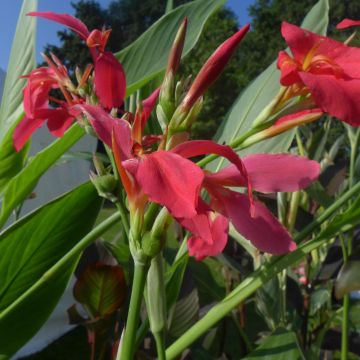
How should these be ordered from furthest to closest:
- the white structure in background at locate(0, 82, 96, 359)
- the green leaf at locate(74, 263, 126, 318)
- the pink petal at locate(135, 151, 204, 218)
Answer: the white structure in background at locate(0, 82, 96, 359) < the green leaf at locate(74, 263, 126, 318) < the pink petal at locate(135, 151, 204, 218)

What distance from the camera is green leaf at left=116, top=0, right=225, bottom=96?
67 cm

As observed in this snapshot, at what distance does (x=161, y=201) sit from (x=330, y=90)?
0.40 feet

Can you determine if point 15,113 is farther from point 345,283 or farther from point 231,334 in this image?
point 231,334

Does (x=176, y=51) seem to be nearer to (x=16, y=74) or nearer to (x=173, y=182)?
(x=173, y=182)

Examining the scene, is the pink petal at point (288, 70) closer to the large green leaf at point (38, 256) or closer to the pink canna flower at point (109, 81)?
the pink canna flower at point (109, 81)

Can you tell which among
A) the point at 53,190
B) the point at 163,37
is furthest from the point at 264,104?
the point at 53,190

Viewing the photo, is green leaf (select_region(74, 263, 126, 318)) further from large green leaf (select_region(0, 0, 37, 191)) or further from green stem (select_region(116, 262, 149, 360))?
green stem (select_region(116, 262, 149, 360))

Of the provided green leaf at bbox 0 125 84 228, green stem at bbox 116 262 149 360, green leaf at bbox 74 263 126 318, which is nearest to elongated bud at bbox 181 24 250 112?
green stem at bbox 116 262 149 360

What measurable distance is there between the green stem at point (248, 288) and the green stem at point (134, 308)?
92 mm

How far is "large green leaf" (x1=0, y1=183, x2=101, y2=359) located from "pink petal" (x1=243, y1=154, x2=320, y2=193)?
286mm

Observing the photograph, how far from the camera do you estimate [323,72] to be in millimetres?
356

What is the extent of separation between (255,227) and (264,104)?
31 cm

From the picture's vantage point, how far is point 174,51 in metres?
0.38

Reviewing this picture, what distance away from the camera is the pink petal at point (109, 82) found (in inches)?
16.0
